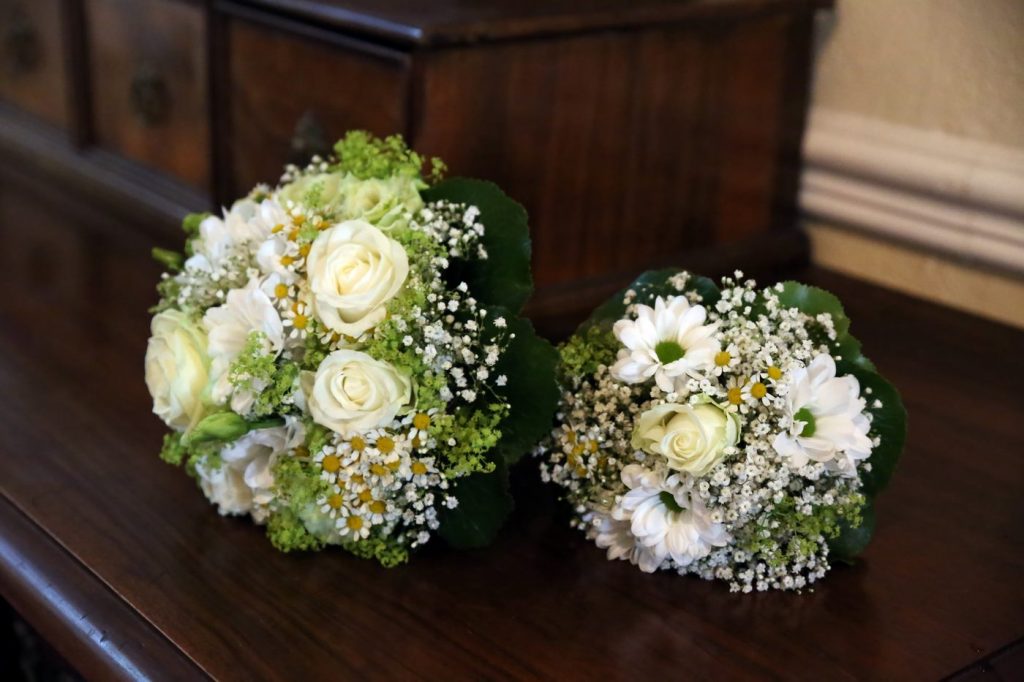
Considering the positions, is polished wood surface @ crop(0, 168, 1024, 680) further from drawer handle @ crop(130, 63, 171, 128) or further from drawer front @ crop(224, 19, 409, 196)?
drawer handle @ crop(130, 63, 171, 128)

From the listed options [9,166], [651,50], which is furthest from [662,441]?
[9,166]

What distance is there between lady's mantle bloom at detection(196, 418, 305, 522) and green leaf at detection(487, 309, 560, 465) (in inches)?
4.8

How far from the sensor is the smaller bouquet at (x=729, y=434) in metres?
0.66

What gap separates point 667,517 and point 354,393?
191 millimetres

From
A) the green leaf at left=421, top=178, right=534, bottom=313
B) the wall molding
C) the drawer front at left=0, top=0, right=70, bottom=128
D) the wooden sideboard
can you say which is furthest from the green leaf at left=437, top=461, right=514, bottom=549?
the drawer front at left=0, top=0, right=70, bottom=128

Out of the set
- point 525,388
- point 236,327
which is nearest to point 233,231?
point 236,327

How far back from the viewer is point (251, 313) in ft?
2.29

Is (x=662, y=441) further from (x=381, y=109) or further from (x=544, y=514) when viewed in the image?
(x=381, y=109)

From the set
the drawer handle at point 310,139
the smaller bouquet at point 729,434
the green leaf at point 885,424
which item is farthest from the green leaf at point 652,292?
the drawer handle at point 310,139

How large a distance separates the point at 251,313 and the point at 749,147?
643mm

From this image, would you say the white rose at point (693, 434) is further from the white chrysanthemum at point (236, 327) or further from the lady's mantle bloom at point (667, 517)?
the white chrysanthemum at point (236, 327)

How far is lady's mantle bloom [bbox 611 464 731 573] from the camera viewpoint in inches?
26.6

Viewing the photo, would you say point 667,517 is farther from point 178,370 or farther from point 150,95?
point 150,95

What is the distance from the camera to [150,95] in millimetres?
1239
